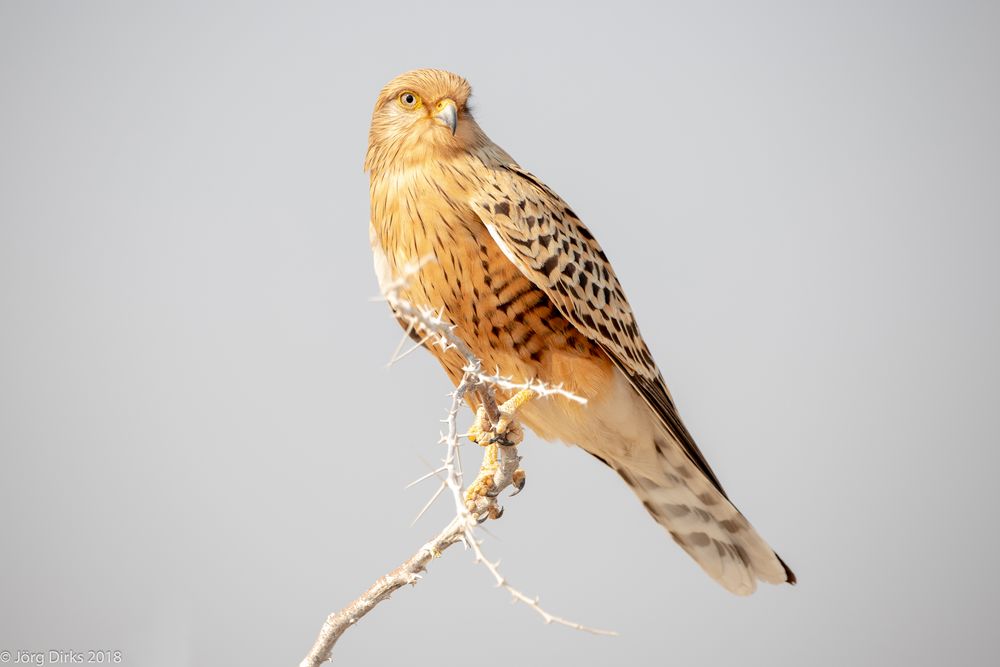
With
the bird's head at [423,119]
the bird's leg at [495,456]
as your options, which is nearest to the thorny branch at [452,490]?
the bird's leg at [495,456]

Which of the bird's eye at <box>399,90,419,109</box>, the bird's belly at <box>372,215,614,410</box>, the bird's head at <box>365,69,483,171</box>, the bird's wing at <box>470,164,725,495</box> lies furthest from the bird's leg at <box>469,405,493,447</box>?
the bird's eye at <box>399,90,419,109</box>

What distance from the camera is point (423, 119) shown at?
2521 mm

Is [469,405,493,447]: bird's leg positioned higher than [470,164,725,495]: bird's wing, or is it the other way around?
[470,164,725,495]: bird's wing

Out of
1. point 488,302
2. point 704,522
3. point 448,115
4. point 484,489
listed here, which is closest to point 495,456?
point 484,489

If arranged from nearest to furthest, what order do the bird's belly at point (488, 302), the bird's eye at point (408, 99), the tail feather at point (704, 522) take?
the bird's belly at point (488, 302) → the bird's eye at point (408, 99) → the tail feather at point (704, 522)

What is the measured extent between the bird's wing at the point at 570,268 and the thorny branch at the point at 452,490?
24 centimetres

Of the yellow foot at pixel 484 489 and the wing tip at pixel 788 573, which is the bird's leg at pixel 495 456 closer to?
the yellow foot at pixel 484 489

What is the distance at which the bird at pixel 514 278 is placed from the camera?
243 cm

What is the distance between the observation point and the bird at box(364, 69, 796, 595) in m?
2.43

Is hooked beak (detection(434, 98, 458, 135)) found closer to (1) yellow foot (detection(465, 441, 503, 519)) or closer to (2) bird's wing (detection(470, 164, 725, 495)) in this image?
(2) bird's wing (detection(470, 164, 725, 495))

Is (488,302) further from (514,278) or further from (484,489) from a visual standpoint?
(484,489)

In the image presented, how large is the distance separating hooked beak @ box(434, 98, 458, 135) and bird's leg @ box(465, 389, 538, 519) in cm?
74

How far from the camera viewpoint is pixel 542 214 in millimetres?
2559

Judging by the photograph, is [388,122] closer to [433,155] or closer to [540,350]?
[433,155]
